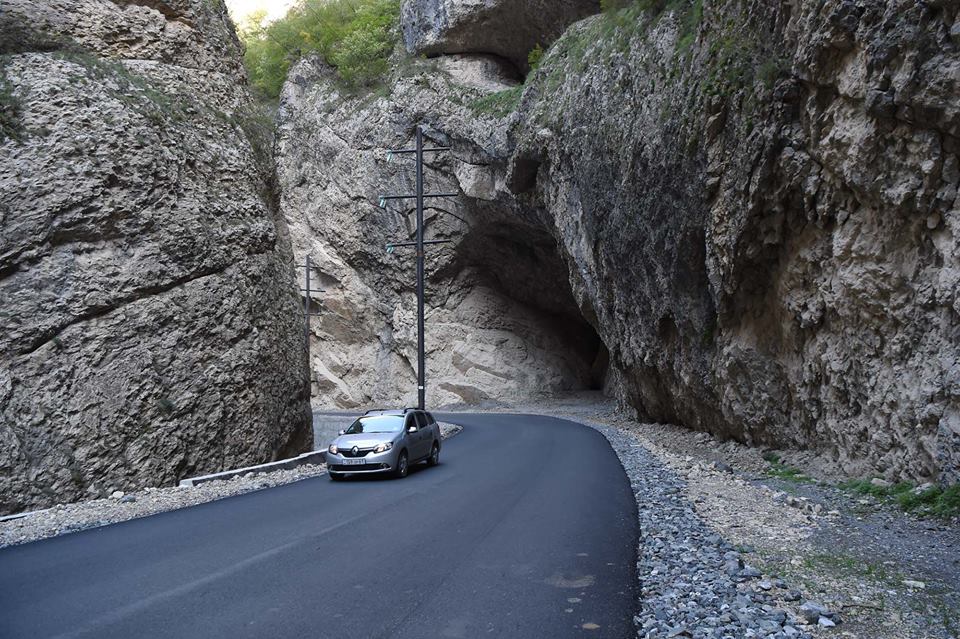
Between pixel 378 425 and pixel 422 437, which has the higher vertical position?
pixel 378 425

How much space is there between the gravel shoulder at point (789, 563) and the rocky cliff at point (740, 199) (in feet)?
4.81

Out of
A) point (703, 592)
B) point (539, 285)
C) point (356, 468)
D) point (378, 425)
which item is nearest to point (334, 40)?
point (539, 285)

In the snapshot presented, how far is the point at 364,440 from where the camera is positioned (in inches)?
568

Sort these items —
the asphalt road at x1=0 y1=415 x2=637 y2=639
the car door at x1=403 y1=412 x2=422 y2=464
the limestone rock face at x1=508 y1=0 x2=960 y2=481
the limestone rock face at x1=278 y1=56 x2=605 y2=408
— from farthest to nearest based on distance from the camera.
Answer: the limestone rock face at x1=278 y1=56 x2=605 y2=408, the car door at x1=403 y1=412 x2=422 y2=464, the limestone rock face at x1=508 y1=0 x2=960 y2=481, the asphalt road at x1=0 y1=415 x2=637 y2=639

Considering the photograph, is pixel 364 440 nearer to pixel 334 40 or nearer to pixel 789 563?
pixel 789 563

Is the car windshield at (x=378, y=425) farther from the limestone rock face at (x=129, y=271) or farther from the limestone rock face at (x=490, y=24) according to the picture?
the limestone rock face at (x=490, y=24)

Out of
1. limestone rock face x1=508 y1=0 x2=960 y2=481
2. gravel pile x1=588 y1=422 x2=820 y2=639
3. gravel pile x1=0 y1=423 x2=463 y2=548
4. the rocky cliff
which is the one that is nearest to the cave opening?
the rocky cliff

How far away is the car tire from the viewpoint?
14.5 metres

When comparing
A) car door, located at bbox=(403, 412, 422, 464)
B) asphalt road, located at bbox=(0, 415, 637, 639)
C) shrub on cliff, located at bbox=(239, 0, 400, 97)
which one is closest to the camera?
asphalt road, located at bbox=(0, 415, 637, 639)

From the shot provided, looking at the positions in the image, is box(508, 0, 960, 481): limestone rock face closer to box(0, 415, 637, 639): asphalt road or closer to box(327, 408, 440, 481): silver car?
box(0, 415, 637, 639): asphalt road

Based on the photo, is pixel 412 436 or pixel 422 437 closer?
pixel 412 436

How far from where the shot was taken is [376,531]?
28.7 feet

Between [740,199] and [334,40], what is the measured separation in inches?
1731

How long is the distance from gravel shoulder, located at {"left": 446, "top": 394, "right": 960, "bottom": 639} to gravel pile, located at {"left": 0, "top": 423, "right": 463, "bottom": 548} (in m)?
7.29
